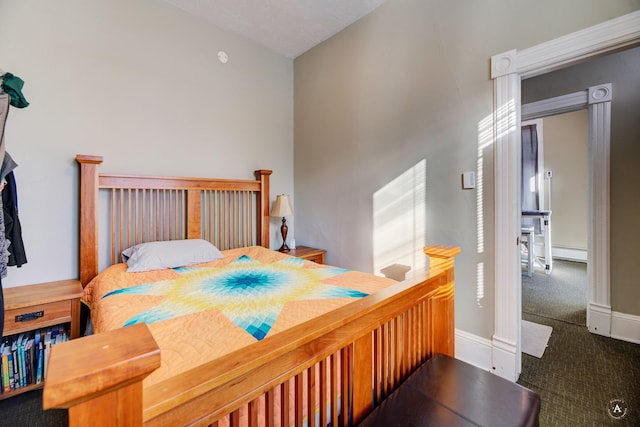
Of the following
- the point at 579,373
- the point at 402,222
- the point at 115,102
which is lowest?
the point at 579,373

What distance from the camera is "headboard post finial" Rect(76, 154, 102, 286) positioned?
2.04m

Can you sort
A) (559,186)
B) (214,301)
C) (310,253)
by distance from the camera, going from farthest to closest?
(559,186) → (310,253) → (214,301)

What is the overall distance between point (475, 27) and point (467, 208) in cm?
127

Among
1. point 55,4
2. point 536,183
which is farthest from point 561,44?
point 536,183

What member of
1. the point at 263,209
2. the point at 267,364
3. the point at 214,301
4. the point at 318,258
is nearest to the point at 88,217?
the point at 214,301

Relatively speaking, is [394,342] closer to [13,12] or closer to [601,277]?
[601,277]

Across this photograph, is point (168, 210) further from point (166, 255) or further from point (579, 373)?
point (579, 373)

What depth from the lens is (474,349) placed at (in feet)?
6.62

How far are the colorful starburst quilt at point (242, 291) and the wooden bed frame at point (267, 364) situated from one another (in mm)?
335

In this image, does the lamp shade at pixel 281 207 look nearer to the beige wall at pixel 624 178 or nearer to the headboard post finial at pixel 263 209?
the headboard post finial at pixel 263 209

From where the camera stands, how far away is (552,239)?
509 centimetres

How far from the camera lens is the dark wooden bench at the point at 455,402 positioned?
92 centimetres

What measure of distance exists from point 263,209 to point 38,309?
188cm

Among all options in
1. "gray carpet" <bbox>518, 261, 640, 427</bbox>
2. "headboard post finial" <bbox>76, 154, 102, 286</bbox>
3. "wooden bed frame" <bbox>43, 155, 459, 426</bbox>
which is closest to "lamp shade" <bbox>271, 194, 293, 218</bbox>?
"wooden bed frame" <bbox>43, 155, 459, 426</bbox>
